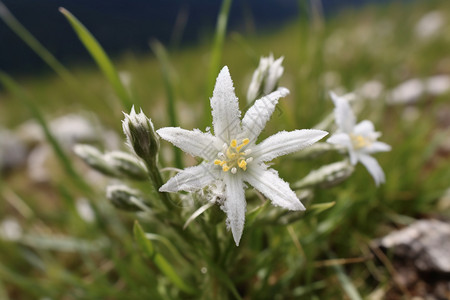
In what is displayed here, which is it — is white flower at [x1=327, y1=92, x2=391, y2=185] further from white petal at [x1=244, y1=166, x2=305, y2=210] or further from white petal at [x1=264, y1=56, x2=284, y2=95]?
white petal at [x1=244, y1=166, x2=305, y2=210]

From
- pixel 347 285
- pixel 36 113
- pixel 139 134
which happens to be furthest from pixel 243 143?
pixel 36 113

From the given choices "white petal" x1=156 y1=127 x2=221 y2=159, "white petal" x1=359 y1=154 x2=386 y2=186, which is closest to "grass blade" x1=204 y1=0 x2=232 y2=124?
"white petal" x1=156 y1=127 x2=221 y2=159

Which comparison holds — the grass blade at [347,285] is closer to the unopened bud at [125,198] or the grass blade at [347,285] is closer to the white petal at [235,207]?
the white petal at [235,207]

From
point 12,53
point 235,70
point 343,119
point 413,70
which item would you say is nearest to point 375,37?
point 413,70

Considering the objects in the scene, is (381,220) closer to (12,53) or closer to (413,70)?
(413,70)

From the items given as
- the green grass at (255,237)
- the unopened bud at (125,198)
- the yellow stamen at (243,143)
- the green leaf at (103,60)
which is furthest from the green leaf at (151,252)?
the green leaf at (103,60)

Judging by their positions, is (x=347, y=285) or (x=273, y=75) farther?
(x=347, y=285)

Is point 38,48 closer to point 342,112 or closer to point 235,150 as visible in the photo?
point 235,150
